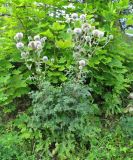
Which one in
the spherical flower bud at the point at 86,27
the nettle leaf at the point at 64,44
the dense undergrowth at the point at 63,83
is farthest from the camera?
the nettle leaf at the point at 64,44

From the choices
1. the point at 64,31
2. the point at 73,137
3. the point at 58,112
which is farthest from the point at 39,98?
the point at 64,31

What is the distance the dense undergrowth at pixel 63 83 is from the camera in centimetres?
365

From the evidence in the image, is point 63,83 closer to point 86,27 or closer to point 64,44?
point 64,44

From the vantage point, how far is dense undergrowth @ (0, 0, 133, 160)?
365 cm

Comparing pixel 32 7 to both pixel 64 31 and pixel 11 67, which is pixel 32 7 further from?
pixel 11 67

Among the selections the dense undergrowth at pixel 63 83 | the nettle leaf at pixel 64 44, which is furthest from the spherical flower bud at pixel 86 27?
the nettle leaf at pixel 64 44

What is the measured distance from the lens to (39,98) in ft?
12.1

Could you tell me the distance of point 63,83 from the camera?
149 inches

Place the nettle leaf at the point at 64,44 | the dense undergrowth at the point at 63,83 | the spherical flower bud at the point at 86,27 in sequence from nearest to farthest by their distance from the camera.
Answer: the spherical flower bud at the point at 86,27
the dense undergrowth at the point at 63,83
the nettle leaf at the point at 64,44

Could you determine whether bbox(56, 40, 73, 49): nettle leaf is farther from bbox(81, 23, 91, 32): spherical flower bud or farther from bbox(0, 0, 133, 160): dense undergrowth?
bbox(81, 23, 91, 32): spherical flower bud

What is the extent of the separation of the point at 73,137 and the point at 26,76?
0.99 meters

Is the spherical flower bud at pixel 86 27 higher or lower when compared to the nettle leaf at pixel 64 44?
higher

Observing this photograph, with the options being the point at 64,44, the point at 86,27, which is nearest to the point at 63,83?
the point at 64,44

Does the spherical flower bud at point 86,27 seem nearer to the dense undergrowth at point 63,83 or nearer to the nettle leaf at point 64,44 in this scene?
the dense undergrowth at point 63,83
